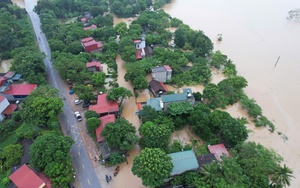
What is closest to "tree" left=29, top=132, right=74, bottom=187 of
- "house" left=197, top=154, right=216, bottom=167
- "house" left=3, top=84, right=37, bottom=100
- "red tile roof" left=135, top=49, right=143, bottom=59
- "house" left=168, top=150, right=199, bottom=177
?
"house" left=168, top=150, right=199, bottom=177

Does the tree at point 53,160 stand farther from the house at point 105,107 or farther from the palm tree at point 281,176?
the palm tree at point 281,176

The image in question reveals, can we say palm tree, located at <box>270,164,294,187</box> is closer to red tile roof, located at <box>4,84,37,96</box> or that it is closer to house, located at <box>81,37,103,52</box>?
red tile roof, located at <box>4,84,37,96</box>

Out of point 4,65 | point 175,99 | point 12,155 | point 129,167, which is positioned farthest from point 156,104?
point 4,65

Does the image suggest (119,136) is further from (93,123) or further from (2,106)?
(2,106)

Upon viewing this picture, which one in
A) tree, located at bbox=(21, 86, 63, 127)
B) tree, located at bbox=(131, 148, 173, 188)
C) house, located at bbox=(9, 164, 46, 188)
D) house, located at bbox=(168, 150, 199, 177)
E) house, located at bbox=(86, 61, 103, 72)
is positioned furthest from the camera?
house, located at bbox=(86, 61, 103, 72)

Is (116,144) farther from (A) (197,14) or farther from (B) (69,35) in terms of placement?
(A) (197,14)
